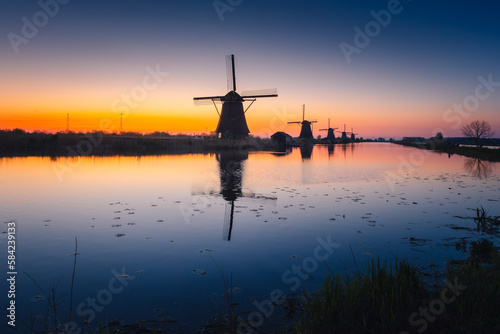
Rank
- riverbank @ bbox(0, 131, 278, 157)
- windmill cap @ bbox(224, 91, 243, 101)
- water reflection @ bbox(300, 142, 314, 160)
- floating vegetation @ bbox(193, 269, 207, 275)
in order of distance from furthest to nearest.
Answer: windmill cap @ bbox(224, 91, 243, 101)
water reflection @ bbox(300, 142, 314, 160)
riverbank @ bbox(0, 131, 278, 157)
floating vegetation @ bbox(193, 269, 207, 275)

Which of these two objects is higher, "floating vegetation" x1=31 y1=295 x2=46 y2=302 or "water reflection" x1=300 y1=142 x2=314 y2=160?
"water reflection" x1=300 y1=142 x2=314 y2=160

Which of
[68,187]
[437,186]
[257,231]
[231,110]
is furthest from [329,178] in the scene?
[231,110]

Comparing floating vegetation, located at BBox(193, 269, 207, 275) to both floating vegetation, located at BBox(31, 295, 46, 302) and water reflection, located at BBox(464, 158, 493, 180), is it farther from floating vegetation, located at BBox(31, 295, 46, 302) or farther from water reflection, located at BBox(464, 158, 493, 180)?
water reflection, located at BBox(464, 158, 493, 180)

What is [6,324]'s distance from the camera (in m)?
4.27

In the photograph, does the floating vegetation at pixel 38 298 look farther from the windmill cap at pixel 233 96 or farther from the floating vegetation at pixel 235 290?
the windmill cap at pixel 233 96

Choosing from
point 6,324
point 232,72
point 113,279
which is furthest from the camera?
point 232,72

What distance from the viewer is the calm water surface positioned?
210 inches

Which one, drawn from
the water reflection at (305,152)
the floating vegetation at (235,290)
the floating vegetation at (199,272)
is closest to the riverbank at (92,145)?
the water reflection at (305,152)

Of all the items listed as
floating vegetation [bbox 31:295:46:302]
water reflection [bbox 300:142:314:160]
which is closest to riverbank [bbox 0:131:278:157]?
water reflection [bbox 300:142:314:160]

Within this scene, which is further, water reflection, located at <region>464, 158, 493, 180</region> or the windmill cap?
the windmill cap

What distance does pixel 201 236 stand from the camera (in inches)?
340

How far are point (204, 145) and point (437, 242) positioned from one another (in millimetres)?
50233

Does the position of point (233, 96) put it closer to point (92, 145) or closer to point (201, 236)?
point (92, 145)

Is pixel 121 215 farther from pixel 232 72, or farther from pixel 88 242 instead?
pixel 232 72
